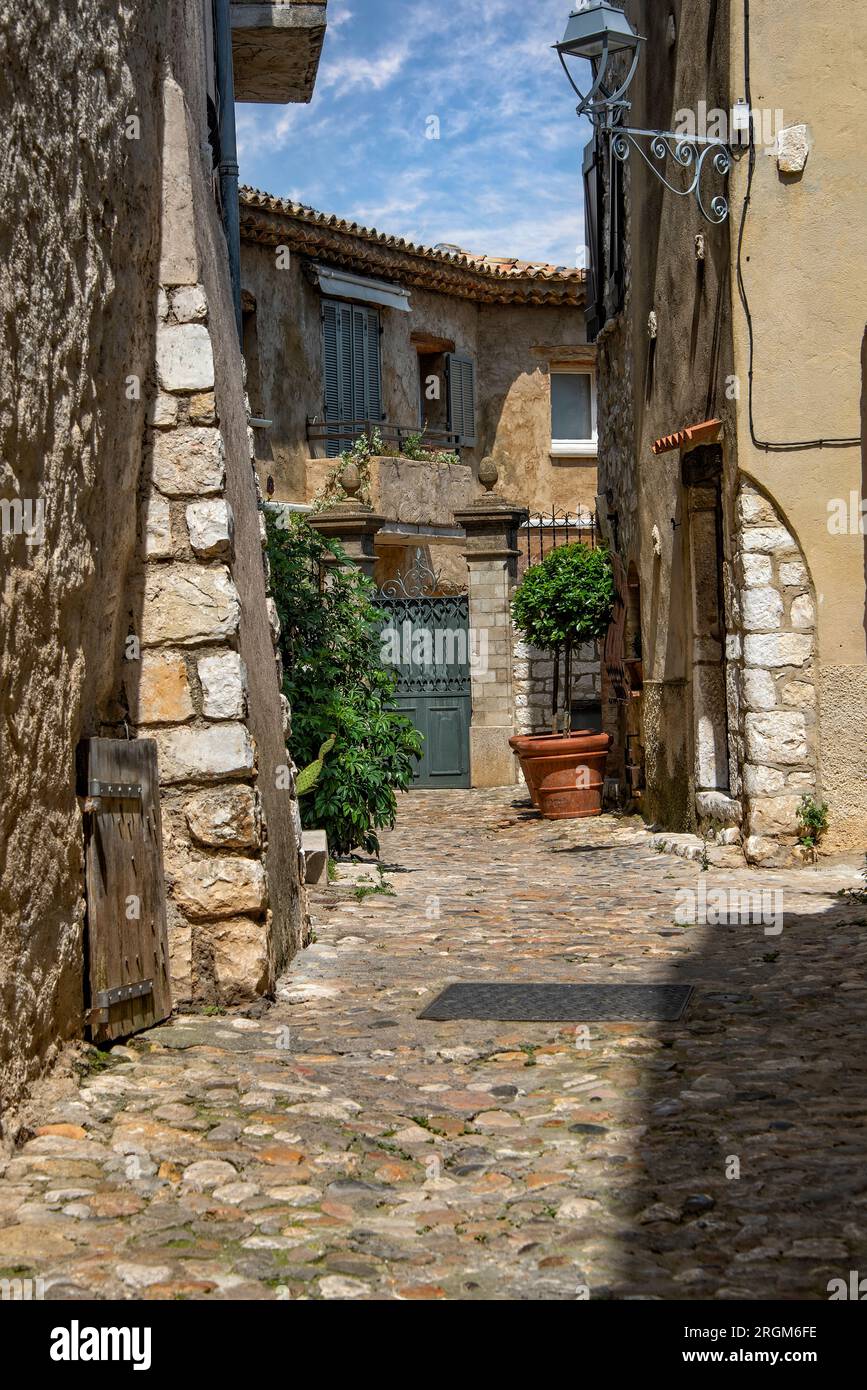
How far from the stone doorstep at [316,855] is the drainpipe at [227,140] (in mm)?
2938

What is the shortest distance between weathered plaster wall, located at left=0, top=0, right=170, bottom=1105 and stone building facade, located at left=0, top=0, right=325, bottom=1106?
0.04ft

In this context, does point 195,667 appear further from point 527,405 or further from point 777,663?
point 527,405

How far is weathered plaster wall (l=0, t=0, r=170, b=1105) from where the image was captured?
3.98m

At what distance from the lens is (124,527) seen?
5406 millimetres

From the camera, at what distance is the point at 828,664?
30.0 ft

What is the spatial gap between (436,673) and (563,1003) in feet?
38.9

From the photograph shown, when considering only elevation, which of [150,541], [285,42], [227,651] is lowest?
[227,651]

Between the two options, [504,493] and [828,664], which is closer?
[828,664]

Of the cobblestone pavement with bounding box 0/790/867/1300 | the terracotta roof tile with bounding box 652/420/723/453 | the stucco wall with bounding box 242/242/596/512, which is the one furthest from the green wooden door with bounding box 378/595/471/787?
the cobblestone pavement with bounding box 0/790/867/1300

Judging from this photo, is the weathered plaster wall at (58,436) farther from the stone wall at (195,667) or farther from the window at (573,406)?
the window at (573,406)
